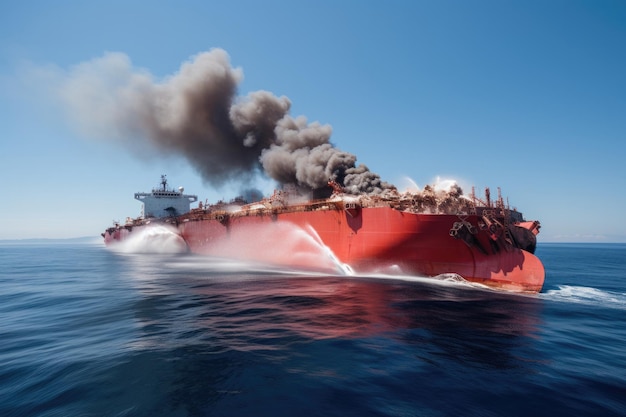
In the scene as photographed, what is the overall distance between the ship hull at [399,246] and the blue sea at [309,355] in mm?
2903

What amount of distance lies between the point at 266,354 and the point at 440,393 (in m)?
3.63

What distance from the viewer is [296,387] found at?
17.7 feet

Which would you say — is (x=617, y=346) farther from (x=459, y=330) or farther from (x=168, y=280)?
(x=168, y=280)

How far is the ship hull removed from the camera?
15812 mm

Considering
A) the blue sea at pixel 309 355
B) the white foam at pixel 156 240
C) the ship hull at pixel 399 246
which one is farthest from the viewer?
the white foam at pixel 156 240

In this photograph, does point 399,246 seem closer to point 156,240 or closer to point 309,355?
point 309,355

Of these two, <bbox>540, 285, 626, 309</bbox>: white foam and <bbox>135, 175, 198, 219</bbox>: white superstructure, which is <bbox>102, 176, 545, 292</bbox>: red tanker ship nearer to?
<bbox>540, 285, 626, 309</bbox>: white foam

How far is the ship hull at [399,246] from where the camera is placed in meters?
15.8

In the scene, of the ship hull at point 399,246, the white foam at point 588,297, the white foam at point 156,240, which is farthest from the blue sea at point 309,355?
the white foam at point 156,240

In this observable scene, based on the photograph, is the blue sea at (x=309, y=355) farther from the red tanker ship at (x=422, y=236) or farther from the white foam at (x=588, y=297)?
the red tanker ship at (x=422, y=236)

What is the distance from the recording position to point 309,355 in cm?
681

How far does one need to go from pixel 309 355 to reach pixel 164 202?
5332 centimetres

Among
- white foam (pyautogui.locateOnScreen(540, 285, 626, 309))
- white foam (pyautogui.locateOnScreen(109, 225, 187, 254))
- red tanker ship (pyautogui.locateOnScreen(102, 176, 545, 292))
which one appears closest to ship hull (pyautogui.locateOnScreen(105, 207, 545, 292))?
red tanker ship (pyautogui.locateOnScreen(102, 176, 545, 292))

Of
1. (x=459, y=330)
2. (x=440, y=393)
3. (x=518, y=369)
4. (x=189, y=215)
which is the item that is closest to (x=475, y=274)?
(x=459, y=330)
